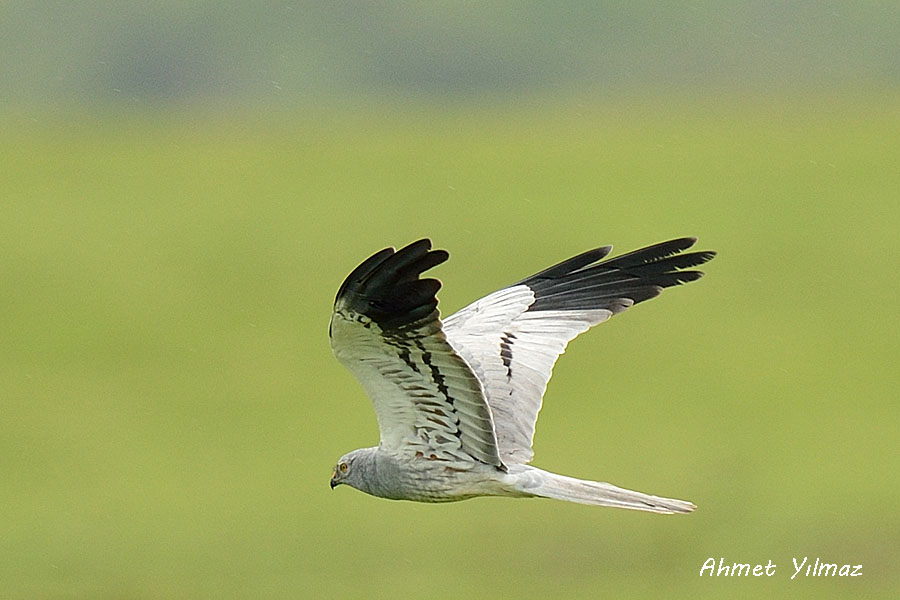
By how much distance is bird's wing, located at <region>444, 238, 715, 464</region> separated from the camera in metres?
9.73

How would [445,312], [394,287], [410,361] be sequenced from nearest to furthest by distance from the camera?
[394,287] < [410,361] < [445,312]

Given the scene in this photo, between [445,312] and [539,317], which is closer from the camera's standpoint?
[539,317]

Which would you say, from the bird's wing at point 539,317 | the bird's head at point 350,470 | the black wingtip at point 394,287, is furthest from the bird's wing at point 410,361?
the bird's wing at point 539,317

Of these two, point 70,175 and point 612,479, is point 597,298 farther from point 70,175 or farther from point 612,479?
point 70,175

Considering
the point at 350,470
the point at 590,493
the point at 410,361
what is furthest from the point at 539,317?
the point at 410,361

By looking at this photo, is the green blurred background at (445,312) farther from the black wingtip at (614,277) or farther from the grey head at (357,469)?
the grey head at (357,469)

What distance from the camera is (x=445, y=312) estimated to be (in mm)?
32844

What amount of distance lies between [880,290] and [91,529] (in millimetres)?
21884

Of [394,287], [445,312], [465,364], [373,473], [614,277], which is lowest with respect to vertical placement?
[373,473]

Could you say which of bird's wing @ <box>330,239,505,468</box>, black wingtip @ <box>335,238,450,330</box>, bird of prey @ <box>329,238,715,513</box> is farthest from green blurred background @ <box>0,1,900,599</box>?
black wingtip @ <box>335,238,450,330</box>

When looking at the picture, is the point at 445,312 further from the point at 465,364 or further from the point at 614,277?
the point at 465,364

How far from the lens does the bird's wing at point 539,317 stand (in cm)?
973

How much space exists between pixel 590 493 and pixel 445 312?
2443 cm

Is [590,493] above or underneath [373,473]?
underneath
